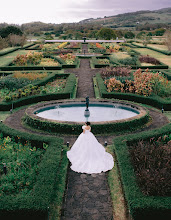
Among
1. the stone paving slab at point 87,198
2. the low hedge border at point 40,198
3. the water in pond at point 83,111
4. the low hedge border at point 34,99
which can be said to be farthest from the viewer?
the low hedge border at point 34,99

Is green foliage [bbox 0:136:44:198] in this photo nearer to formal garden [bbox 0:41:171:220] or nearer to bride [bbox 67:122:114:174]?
formal garden [bbox 0:41:171:220]

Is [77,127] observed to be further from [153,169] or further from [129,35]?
[129,35]

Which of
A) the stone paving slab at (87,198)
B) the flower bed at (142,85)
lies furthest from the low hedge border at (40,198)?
the flower bed at (142,85)

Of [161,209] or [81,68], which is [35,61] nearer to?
[81,68]

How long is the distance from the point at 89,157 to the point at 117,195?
1.72 meters

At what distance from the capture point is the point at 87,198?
6.63 m

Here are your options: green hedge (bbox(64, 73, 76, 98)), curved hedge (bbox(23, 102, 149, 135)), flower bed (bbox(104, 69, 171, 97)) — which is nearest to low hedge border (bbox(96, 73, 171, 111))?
flower bed (bbox(104, 69, 171, 97))

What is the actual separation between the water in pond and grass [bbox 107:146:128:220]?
491 cm

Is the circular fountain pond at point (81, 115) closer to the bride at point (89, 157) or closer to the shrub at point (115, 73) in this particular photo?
the bride at point (89, 157)

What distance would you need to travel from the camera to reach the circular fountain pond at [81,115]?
10.9 metres

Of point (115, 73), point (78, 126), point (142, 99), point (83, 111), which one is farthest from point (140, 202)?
point (115, 73)

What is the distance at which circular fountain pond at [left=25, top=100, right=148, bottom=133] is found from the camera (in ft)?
35.9

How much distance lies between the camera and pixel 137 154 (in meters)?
7.77

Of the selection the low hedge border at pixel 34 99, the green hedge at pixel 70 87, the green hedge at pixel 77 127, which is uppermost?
the green hedge at pixel 70 87
